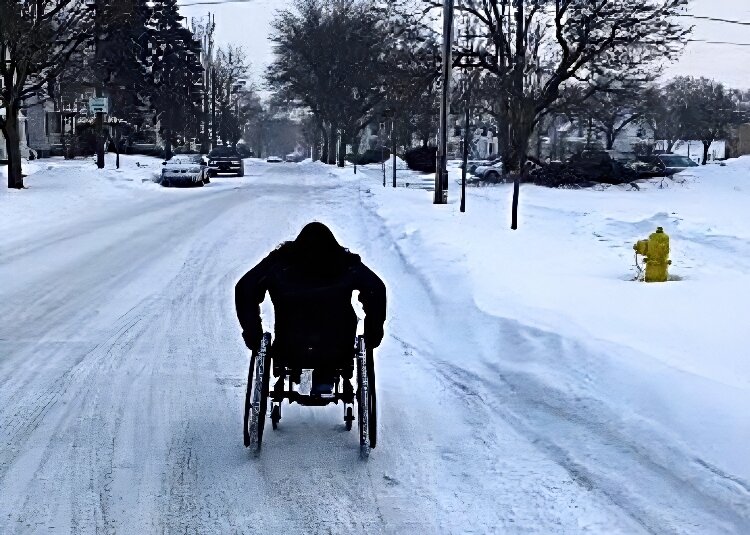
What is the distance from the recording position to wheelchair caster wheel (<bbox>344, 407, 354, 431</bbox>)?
→ 5559 mm

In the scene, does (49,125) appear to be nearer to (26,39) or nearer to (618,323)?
(26,39)

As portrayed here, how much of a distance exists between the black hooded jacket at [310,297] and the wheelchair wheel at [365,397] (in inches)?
4.2

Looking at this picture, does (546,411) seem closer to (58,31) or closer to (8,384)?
(8,384)

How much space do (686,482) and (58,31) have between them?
2805 cm

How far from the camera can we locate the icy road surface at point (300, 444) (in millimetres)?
4359

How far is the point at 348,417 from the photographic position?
5594 millimetres

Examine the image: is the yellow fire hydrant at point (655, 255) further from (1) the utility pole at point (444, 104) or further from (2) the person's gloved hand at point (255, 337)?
(1) the utility pole at point (444, 104)

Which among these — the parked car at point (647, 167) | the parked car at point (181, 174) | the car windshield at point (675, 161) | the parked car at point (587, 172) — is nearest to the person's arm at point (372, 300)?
the parked car at point (587, 172)

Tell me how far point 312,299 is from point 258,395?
591mm

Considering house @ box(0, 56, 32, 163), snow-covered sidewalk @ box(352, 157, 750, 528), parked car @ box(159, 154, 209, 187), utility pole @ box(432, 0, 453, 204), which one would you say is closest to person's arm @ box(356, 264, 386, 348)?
snow-covered sidewalk @ box(352, 157, 750, 528)

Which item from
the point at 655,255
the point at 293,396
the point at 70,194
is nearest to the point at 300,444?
the point at 293,396

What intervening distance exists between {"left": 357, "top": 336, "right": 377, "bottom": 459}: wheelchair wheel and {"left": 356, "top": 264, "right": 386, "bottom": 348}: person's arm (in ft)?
Result: 0.29

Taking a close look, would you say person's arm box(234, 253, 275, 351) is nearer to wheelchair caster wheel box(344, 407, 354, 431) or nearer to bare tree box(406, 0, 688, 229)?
wheelchair caster wheel box(344, 407, 354, 431)

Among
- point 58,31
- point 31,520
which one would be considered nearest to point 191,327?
point 31,520
